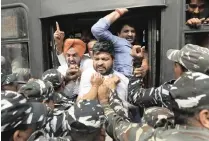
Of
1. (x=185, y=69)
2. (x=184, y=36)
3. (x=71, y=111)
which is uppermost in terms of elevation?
(x=184, y=36)

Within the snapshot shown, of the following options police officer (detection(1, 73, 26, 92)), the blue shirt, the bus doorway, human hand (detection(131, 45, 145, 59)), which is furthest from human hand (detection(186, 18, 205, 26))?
police officer (detection(1, 73, 26, 92))

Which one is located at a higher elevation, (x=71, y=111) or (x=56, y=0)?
(x=56, y=0)

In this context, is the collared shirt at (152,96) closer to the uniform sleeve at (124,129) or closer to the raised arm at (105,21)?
the uniform sleeve at (124,129)

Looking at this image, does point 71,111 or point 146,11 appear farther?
point 146,11

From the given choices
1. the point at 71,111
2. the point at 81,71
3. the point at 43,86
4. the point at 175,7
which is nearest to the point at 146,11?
the point at 175,7

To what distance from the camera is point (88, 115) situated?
5.54ft

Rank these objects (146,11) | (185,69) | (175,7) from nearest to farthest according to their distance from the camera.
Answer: (185,69), (175,7), (146,11)

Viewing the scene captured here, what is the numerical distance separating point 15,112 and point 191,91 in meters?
0.70

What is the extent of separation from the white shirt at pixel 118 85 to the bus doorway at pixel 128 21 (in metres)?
0.24

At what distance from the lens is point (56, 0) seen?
2883 mm

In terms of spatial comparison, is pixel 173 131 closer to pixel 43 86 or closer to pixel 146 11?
pixel 43 86

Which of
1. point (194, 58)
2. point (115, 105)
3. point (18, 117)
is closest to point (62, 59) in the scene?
point (115, 105)

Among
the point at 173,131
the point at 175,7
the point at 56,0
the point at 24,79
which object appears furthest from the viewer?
the point at 24,79

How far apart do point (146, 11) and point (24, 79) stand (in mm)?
1235
